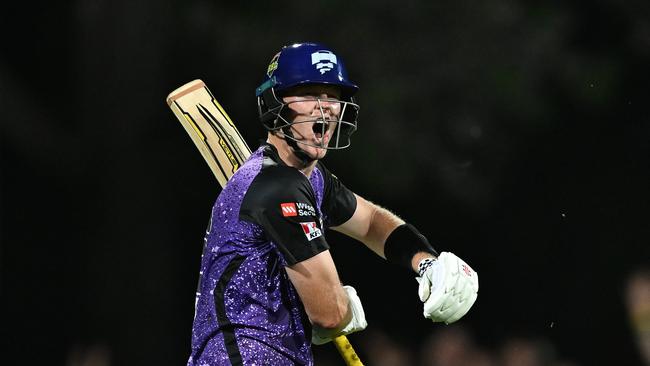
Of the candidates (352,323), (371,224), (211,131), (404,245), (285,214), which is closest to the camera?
(285,214)

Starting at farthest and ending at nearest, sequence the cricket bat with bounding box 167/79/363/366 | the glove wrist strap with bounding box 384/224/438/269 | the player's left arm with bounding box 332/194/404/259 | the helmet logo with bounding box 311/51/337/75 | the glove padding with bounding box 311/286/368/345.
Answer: the cricket bat with bounding box 167/79/363/366 → the player's left arm with bounding box 332/194/404/259 → the glove wrist strap with bounding box 384/224/438/269 → the helmet logo with bounding box 311/51/337/75 → the glove padding with bounding box 311/286/368/345

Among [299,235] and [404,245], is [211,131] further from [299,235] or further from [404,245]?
[299,235]

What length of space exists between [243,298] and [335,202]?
59 cm

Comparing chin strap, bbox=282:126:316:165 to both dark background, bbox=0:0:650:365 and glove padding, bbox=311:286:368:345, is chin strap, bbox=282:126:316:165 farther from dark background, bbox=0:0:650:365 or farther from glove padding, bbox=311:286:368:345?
dark background, bbox=0:0:650:365

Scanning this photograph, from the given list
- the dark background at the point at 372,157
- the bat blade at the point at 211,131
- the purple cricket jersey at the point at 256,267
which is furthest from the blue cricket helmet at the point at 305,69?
the dark background at the point at 372,157

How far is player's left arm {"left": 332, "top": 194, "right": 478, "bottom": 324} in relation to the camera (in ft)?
8.27

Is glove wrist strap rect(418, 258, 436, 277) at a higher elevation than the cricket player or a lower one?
lower

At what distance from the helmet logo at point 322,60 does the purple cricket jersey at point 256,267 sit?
0.97 feet

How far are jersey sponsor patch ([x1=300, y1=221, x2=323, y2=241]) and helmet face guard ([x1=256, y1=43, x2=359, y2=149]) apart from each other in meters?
0.24

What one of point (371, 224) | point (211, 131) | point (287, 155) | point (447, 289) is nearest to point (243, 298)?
point (287, 155)

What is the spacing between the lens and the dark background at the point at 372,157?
4219mm

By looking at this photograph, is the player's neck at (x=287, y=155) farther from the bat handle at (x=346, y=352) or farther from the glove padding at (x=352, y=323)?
the bat handle at (x=346, y=352)

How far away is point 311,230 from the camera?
2381mm

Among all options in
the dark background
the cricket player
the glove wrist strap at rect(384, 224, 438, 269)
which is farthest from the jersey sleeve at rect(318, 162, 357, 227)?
the dark background
